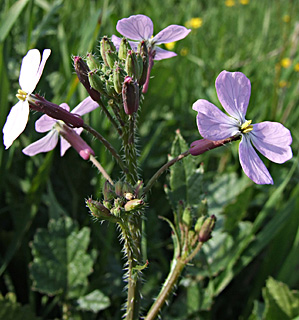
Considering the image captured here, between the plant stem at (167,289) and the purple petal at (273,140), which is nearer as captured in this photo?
the purple petal at (273,140)

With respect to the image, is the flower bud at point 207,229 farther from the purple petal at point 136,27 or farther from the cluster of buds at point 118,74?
the purple petal at point 136,27

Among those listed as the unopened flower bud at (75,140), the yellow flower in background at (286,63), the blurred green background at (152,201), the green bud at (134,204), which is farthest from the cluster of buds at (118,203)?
the yellow flower in background at (286,63)

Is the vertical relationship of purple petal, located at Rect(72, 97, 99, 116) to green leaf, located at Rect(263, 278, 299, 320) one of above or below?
above

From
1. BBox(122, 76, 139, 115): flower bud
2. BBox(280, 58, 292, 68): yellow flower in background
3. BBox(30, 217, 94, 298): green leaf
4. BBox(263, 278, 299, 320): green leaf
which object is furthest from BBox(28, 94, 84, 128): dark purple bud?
BBox(280, 58, 292, 68): yellow flower in background

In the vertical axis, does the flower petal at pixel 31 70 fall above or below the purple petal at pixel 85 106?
above

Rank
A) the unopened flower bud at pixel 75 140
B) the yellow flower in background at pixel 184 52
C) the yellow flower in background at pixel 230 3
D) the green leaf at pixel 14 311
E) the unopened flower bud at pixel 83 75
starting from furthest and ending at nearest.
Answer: the yellow flower in background at pixel 230 3
the yellow flower in background at pixel 184 52
the green leaf at pixel 14 311
the unopened flower bud at pixel 75 140
the unopened flower bud at pixel 83 75

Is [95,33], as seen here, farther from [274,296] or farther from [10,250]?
[274,296]

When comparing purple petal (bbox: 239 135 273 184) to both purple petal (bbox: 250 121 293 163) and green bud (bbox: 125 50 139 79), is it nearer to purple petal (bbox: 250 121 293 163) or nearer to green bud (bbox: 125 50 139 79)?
purple petal (bbox: 250 121 293 163)
